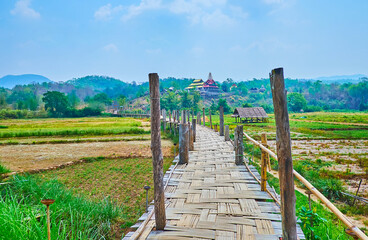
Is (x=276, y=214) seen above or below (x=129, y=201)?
above

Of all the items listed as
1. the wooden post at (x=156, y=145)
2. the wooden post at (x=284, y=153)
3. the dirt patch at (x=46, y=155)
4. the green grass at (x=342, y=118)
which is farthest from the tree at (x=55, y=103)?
the wooden post at (x=284, y=153)

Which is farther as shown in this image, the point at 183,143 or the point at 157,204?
the point at 183,143

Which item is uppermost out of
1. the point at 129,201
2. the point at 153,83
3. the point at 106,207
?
the point at 153,83

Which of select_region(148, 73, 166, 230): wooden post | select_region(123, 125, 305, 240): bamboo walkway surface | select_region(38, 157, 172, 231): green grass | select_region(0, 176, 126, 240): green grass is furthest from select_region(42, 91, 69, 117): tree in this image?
select_region(148, 73, 166, 230): wooden post

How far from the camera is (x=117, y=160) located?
9.02 metres

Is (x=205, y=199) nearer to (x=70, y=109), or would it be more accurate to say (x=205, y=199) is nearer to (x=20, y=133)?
(x=20, y=133)

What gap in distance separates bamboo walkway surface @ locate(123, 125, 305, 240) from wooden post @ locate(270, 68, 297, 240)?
0.43m

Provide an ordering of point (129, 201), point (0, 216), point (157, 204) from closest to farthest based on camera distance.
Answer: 1. point (0, 216)
2. point (157, 204)
3. point (129, 201)

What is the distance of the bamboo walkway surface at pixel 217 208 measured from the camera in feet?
7.94

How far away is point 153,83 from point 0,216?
2.06 metres

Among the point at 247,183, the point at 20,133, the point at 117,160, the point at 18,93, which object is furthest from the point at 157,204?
the point at 18,93

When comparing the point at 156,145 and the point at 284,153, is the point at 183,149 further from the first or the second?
the point at 284,153

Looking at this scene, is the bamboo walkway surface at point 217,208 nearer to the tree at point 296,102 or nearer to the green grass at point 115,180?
the green grass at point 115,180

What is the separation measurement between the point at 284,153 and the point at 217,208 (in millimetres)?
1463
